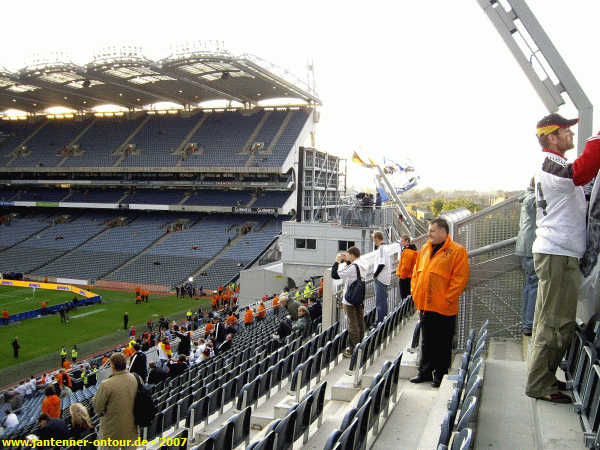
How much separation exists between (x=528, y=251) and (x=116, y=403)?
366cm

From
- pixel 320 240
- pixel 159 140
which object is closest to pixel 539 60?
pixel 320 240

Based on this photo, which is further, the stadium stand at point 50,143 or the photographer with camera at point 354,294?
the stadium stand at point 50,143

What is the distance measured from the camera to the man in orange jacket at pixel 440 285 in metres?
4.02

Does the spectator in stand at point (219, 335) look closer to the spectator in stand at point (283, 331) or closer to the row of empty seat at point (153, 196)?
the spectator in stand at point (283, 331)

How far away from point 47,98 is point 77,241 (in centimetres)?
1514

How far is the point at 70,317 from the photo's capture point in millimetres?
23500

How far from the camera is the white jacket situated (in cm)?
287

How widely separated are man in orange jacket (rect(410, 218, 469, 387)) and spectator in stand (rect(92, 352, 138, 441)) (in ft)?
8.25

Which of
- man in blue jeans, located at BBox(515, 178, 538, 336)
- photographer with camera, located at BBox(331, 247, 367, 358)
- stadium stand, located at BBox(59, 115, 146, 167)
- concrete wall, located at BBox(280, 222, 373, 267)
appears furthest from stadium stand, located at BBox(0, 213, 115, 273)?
man in blue jeans, located at BBox(515, 178, 538, 336)

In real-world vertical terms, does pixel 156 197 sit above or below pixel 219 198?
above

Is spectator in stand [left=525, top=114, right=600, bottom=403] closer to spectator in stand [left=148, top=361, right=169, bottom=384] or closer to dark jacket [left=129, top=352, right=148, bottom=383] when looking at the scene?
dark jacket [left=129, top=352, right=148, bottom=383]

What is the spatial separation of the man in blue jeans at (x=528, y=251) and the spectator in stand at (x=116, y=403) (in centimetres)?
352

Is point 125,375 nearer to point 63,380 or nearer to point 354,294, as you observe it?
point 354,294

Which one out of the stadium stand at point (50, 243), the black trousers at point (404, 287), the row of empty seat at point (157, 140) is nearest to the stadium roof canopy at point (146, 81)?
the row of empty seat at point (157, 140)
